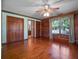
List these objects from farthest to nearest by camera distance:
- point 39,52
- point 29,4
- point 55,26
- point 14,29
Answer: point 55,26
point 14,29
point 29,4
point 39,52

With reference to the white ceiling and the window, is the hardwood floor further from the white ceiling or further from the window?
the window

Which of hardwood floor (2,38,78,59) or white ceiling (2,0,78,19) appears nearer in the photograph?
hardwood floor (2,38,78,59)

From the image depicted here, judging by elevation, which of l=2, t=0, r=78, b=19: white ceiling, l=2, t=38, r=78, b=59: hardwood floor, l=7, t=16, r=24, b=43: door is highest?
l=2, t=0, r=78, b=19: white ceiling

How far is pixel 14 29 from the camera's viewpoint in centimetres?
631

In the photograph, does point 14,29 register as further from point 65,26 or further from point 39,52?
point 65,26

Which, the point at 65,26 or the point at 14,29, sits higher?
the point at 65,26

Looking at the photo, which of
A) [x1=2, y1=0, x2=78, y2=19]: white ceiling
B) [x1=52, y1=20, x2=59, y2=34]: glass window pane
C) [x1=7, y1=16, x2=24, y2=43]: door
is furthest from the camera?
[x1=52, y1=20, x2=59, y2=34]: glass window pane

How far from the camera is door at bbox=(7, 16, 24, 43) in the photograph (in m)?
5.85

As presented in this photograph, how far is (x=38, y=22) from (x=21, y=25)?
9.52ft

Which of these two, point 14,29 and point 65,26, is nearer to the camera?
point 14,29

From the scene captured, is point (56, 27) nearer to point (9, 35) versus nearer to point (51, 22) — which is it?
point (51, 22)

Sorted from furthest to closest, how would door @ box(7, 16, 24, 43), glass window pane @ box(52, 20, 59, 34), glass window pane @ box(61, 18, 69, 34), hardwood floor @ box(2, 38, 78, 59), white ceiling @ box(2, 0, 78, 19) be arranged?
glass window pane @ box(52, 20, 59, 34), glass window pane @ box(61, 18, 69, 34), door @ box(7, 16, 24, 43), white ceiling @ box(2, 0, 78, 19), hardwood floor @ box(2, 38, 78, 59)

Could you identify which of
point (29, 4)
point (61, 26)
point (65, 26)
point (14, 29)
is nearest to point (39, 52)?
point (29, 4)

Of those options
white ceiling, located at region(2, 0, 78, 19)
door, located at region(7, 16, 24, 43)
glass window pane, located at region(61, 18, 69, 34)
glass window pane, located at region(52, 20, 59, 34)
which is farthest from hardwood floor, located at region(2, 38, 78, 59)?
glass window pane, located at region(52, 20, 59, 34)
